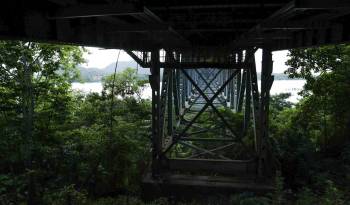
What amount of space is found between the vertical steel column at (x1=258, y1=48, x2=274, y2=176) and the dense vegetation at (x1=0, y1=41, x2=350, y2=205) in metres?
1.76

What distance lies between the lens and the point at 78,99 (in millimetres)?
15188

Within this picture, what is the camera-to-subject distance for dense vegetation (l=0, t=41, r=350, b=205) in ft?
33.9

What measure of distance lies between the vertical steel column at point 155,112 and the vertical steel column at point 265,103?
297 centimetres

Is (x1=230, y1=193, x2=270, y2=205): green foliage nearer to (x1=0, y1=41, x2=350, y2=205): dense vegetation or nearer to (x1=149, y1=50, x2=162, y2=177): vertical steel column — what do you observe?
(x1=149, y1=50, x2=162, y2=177): vertical steel column

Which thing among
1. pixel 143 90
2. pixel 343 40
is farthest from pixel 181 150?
pixel 343 40

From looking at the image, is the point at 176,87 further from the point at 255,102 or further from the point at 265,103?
the point at 265,103

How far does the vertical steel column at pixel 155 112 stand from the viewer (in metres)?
8.48

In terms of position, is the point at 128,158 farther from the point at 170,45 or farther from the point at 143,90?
the point at 143,90

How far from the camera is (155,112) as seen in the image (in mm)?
8680

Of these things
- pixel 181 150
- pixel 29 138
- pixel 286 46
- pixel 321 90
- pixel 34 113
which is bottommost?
pixel 181 150

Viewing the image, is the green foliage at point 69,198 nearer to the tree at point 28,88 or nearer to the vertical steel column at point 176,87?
the tree at point 28,88

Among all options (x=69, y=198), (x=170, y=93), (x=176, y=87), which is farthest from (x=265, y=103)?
(x=69, y=198)

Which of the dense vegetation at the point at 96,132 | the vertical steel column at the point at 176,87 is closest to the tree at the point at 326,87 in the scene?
the dense vegetation at the point at 96,132

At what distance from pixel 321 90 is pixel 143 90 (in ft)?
31.6
